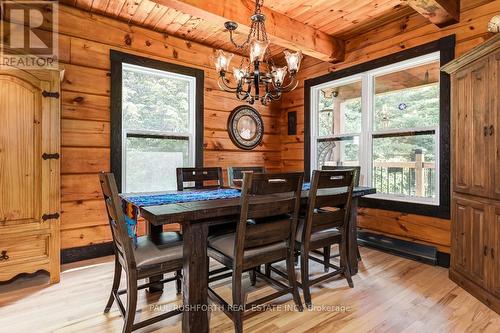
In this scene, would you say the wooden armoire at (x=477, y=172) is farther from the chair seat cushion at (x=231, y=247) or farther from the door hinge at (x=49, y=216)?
the door hinge at (x=49, y=216)

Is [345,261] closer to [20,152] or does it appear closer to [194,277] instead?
[194,277]

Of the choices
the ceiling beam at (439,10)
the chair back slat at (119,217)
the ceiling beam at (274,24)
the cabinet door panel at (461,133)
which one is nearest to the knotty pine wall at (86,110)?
the ceiling beam at (274,24)

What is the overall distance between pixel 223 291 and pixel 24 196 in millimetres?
1817

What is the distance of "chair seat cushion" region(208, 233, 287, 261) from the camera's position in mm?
1760

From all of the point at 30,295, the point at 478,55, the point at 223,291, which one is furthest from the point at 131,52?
the point at 478,55

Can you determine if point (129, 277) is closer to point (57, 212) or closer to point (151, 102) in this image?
point (57, 212)

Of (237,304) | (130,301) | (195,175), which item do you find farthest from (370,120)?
(130,301)

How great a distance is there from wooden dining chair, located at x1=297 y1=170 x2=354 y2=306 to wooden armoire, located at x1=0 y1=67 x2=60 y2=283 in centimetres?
210

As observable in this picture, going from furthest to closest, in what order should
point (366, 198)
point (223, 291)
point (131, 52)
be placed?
point (366, 198) → point (131, 52) → point (223, 291)

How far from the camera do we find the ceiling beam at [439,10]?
245 centimetres

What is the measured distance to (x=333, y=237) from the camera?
7.34ft

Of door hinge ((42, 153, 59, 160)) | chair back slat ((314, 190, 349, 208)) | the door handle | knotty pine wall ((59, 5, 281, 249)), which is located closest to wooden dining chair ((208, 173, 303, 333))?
chair back slat ((314, 190, 349, 208))

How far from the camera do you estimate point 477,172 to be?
219cm

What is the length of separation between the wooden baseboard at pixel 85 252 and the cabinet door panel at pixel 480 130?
3.56 metres
